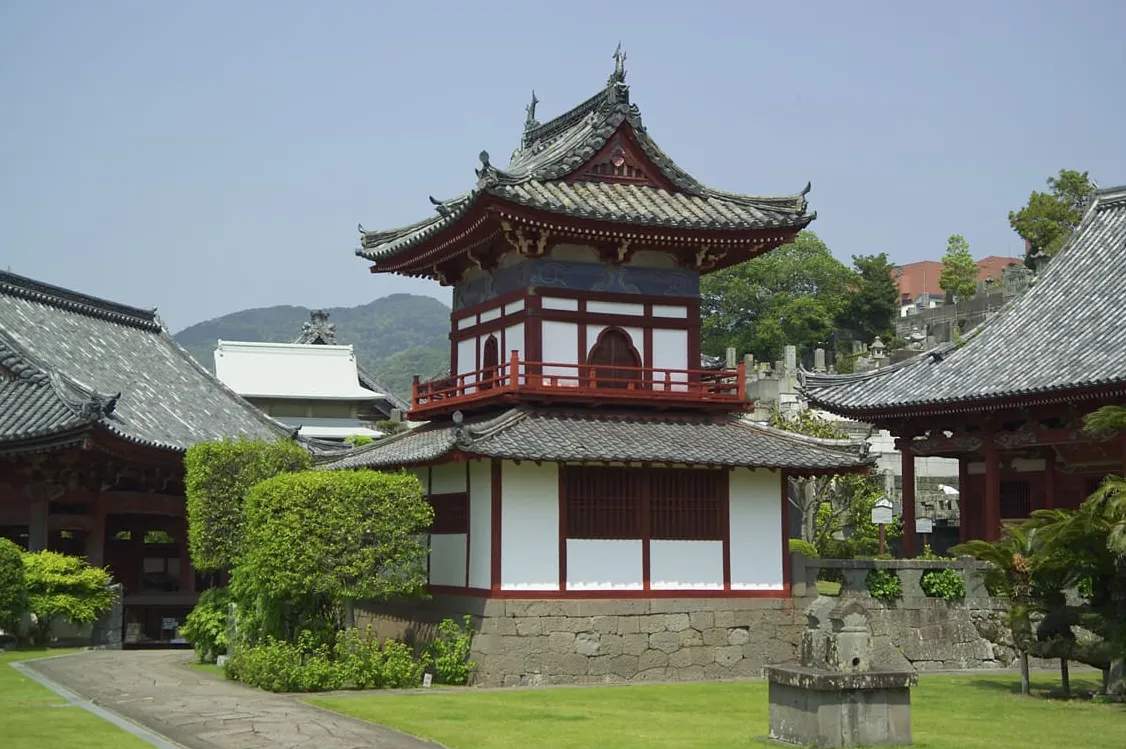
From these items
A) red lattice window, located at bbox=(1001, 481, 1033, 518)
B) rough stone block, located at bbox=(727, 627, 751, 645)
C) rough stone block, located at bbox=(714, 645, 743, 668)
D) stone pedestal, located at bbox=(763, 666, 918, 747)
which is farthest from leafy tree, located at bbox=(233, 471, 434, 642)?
red lattice window, located at bbox=(1001, 481, 1033, 518)

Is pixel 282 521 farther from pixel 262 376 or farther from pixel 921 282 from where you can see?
pixel 921 282

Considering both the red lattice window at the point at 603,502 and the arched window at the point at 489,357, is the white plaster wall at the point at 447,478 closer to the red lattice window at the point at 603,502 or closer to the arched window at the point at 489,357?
the arched window at the point at 489,357

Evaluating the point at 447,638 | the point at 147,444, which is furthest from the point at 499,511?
the point at 147,444

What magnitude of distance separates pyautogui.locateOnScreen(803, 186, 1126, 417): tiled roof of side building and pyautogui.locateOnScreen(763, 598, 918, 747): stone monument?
14.3m

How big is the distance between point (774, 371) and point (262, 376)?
3067 centimetres

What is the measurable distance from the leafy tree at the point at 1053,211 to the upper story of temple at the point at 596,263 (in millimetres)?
60757

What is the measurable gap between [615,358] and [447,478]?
4.56 m

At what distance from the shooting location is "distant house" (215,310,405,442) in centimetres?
6869

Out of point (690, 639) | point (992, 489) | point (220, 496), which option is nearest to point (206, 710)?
point (220, 496)

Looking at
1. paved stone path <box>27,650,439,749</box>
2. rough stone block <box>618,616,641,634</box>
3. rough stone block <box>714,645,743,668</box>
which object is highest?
rough stone block <box>618,616,641,634</box>

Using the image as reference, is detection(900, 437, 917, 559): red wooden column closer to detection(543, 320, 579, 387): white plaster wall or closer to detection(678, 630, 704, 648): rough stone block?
detection(678, 630, 704, 648): rough stone block

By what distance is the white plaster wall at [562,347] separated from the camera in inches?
1137

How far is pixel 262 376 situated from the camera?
7038cm

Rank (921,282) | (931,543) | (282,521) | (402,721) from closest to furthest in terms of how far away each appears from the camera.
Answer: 1. (402,721)
2. (282,521)
3. (931,543)
4. (921,282)
